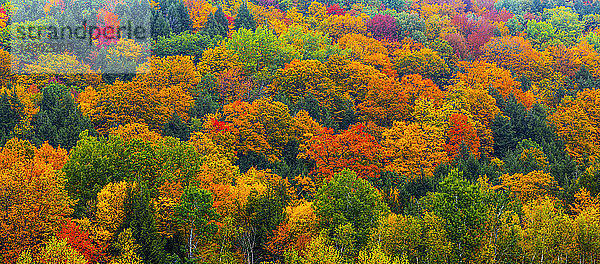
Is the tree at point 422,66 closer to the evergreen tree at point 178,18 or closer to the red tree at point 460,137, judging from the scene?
the red tree at point 460,137

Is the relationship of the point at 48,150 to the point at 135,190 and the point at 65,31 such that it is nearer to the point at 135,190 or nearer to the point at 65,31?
the point at 135,190

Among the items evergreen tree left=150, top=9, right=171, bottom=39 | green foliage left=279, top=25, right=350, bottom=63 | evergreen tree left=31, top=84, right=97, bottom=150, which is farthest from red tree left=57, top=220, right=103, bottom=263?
evergreen tree left=150, top=9, right=171, bottom=39

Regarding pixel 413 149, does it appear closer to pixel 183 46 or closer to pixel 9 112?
pixel 9 112

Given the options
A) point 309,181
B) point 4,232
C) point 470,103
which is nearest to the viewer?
point 4,232

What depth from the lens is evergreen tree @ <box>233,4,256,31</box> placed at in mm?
142875

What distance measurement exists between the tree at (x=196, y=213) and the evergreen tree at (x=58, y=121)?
2855 centimetres

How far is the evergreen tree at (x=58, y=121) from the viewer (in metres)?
75.7

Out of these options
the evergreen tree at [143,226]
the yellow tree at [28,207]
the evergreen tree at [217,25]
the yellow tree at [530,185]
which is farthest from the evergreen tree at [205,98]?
the yellow tree at [530,185]

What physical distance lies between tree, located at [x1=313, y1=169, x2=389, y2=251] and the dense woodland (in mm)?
222

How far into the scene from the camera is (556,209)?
61.2m

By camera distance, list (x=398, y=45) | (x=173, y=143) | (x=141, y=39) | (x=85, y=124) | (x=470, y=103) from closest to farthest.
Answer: (x=173, y=143), (x=85, y=124), (x=470, y=103), (x=141, y=39), (x=398, y=45)

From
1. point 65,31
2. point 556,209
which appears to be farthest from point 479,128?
point 65,31

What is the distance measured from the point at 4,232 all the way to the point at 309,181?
36.3 m

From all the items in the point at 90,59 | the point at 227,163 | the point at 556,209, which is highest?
the point at 556,209
